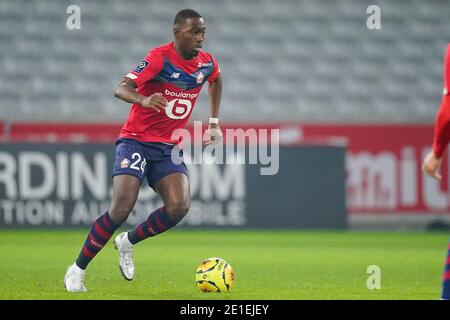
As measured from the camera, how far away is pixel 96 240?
7598mm

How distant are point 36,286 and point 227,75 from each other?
1134 centimetres

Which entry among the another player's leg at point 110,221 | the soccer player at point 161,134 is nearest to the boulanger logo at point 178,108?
the soccer player at point 161,134

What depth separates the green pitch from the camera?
755 cm

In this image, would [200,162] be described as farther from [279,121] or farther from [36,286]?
[36,286]

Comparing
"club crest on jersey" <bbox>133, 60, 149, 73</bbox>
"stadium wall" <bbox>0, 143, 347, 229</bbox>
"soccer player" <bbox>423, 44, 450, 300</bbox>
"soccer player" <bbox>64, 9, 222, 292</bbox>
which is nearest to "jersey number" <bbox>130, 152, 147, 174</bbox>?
"soccer player" <bbox>64, 9, 222, 292</bbox>

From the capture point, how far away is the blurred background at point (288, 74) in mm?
15969

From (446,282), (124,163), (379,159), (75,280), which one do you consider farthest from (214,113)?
(379,159)

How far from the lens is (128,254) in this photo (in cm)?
826

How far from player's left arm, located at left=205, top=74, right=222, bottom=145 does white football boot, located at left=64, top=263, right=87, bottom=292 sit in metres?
1.65

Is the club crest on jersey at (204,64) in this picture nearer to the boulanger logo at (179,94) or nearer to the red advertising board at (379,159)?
the boulanger logo at (179,94)

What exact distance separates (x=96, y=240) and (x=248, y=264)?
3001 millimetres

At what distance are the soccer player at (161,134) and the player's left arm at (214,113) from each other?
1.00 ft

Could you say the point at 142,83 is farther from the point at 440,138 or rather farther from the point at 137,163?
the point at 440,138

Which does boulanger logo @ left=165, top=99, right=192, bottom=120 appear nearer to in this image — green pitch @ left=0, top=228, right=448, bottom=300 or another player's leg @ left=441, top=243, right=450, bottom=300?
green pitch @ left=0, top=228, right=448, bottom=300
